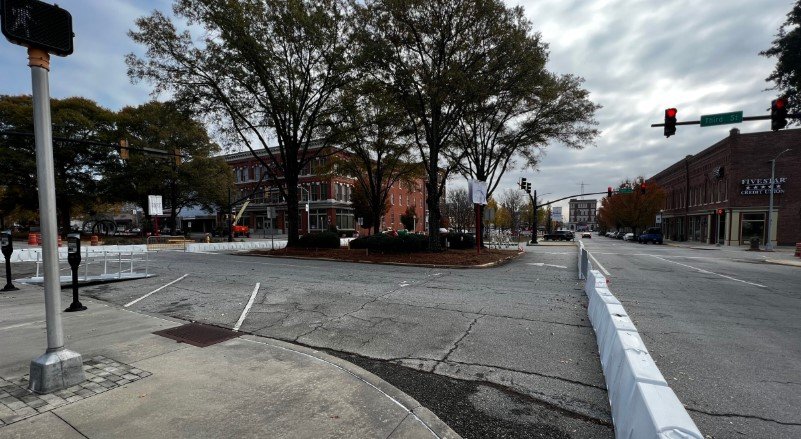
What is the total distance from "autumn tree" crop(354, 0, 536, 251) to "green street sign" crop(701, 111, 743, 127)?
785cm

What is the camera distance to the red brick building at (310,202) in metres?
54.2

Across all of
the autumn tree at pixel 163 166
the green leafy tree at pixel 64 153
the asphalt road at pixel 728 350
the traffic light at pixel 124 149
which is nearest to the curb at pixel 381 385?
the asphalt road at pixel 728 350

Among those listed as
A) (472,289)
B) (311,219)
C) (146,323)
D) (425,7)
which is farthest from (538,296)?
(311,219)

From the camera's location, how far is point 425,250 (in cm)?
1995

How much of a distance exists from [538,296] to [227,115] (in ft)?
69.0

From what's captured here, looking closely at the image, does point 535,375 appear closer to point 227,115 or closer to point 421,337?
point 421,337

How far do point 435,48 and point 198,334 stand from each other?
17.0m

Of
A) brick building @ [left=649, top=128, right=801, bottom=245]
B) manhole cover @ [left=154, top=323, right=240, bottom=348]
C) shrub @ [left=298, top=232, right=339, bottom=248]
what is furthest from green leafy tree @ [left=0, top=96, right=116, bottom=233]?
brick building @ [left=649, top=128, right=801, bottom=245]

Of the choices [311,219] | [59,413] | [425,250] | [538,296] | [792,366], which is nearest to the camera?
[59,413]

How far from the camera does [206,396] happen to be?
3.44 m

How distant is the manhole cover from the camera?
5.17 meters

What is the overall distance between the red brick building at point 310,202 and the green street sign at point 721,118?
117 ft

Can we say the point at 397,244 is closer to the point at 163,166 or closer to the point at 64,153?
the point at 163,166

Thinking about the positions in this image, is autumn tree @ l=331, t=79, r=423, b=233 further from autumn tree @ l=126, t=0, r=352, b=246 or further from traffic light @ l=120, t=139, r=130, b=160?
traffic light @ l=120, t=139, r=130, b=160
